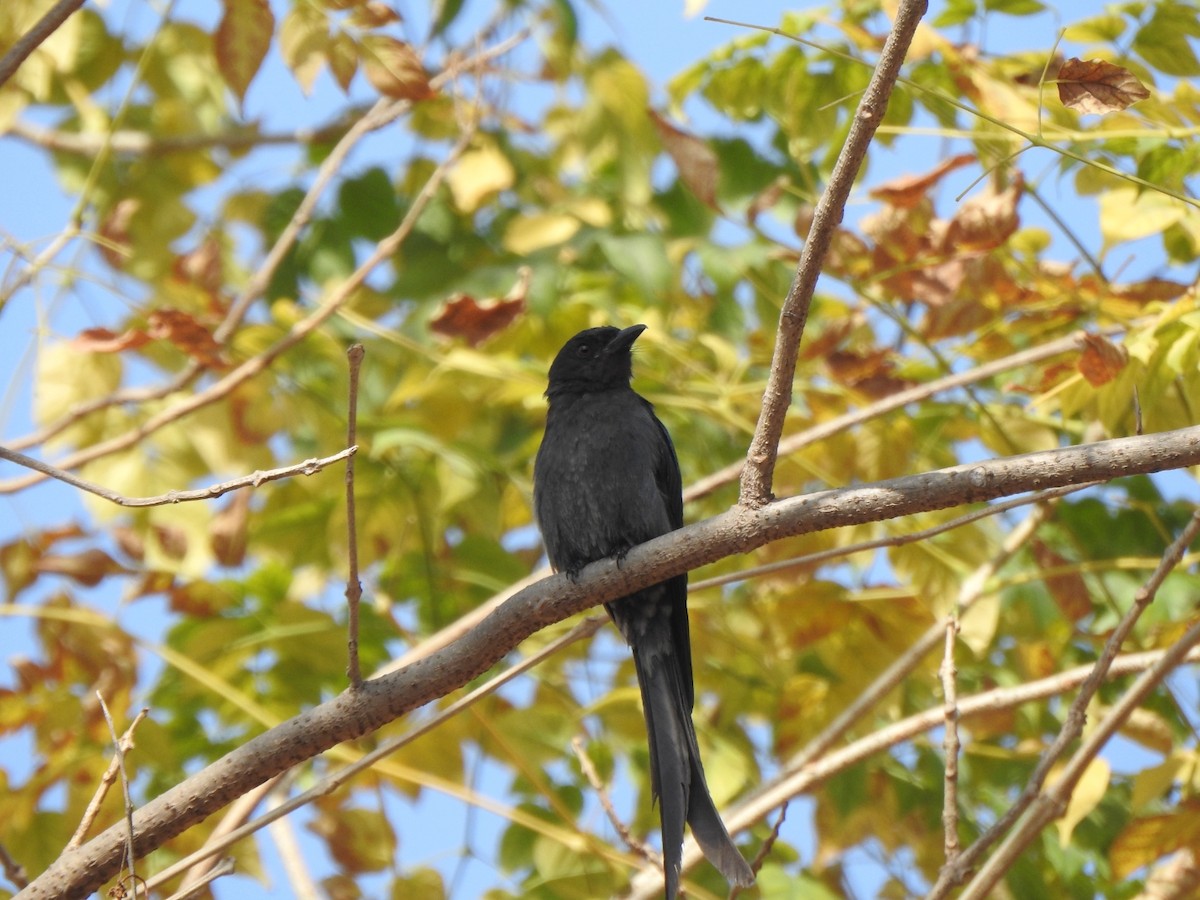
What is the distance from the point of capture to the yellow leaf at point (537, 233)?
442 centimetres

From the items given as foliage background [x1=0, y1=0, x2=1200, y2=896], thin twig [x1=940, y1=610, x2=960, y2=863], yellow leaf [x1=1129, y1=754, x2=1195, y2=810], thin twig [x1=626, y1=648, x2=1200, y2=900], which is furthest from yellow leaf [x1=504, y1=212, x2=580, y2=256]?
yellow leaf [x1=1129, y1=754, x2=1195, y2=810]

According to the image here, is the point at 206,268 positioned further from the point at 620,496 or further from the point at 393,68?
the point at 620,496

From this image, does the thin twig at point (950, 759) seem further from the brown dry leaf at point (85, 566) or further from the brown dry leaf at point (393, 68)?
the brown dry leaf at point (85, 566)

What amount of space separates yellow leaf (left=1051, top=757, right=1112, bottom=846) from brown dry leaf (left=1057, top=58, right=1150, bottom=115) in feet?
4.98

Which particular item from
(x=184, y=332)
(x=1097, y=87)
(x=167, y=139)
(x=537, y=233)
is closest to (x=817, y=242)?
(x=1097, y=87)

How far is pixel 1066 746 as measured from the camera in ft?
9.00

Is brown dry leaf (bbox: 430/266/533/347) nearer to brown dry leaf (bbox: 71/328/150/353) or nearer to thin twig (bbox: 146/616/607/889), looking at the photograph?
brown dry leaf (bbox: 71/328/150/353)

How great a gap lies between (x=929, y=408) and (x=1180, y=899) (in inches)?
60.8

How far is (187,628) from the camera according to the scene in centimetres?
404

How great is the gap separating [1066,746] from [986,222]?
133 centimetres

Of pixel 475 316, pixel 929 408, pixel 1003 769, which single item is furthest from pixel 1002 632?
pixel 475 316

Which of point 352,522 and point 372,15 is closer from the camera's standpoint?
point 352,522

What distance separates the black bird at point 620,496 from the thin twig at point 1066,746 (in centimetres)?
80

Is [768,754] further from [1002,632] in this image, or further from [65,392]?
[65,392]
